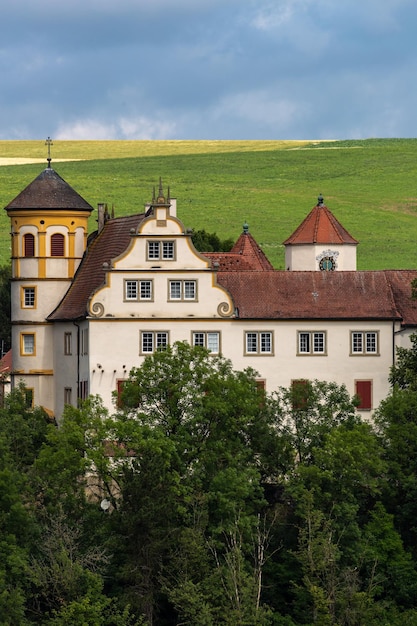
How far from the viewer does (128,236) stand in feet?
337

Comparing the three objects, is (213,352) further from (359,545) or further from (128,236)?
(359,545)

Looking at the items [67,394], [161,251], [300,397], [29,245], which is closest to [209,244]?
[29,245]

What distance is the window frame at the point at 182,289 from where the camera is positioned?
99625 millimetres

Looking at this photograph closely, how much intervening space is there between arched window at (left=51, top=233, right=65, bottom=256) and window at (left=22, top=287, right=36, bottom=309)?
2.27 metres

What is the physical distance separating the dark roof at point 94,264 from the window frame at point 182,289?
11.1 feet

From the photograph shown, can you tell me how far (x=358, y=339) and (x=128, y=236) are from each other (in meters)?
12.9

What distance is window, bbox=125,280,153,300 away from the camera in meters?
99.5

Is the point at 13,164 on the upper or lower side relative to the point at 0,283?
upper

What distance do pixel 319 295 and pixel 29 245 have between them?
1596 centimetres

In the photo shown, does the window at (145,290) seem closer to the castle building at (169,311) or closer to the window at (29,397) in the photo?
the castle building at (169,311)

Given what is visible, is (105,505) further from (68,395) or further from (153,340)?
(68,395)

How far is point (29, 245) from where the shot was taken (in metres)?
106

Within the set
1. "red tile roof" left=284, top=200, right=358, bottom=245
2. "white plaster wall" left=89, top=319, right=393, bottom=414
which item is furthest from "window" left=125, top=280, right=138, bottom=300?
"red tile roof" left=284, top=200, right=358, bottom=245

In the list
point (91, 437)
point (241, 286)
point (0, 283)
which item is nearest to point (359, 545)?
point (91, 437)
